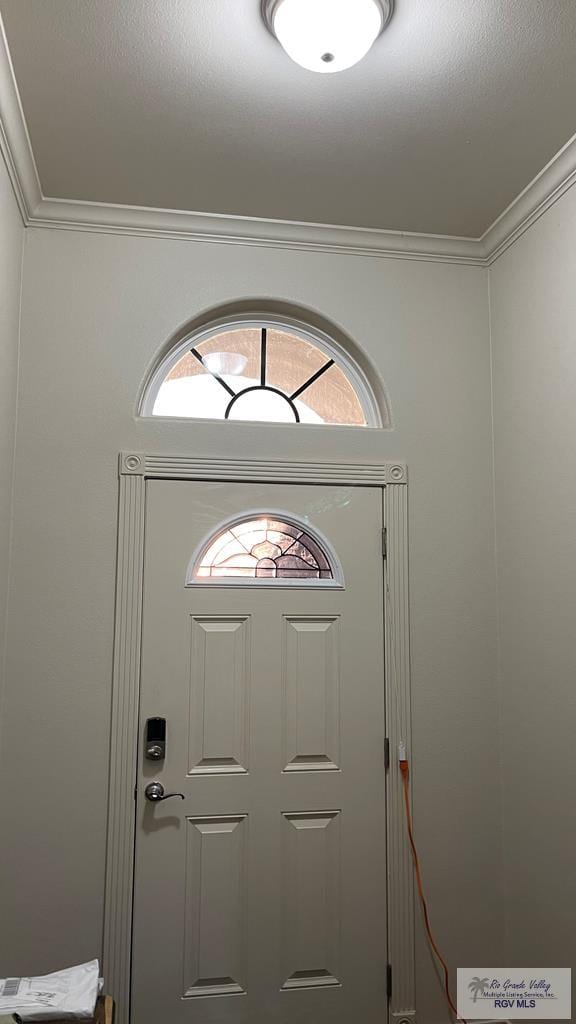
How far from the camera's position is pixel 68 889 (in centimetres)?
248

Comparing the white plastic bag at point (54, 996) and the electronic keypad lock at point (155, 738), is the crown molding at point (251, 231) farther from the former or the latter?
the white plastic bag at point (54, 996)

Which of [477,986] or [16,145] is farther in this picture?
[477,986]

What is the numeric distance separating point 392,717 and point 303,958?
33.1 inches

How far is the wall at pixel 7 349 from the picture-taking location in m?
2.37

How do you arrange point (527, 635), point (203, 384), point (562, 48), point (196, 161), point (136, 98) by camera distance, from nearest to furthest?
point (562, 48) → point (136, 98) → point (196, 161) → point (527, 635) → point (203, 384)

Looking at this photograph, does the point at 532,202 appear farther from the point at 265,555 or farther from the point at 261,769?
the point at 261,769

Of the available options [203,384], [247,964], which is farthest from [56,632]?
[247,964]

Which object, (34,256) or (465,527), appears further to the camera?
(465,527)

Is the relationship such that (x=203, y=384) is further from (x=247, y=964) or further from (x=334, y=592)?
(x=247, y=964)

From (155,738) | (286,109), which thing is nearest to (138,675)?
(155,738)

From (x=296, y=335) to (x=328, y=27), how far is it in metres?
1.22

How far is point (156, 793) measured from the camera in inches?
101

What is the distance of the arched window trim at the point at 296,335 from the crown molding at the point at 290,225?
0.28 metres

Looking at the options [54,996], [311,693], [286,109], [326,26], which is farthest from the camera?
[311,693]
